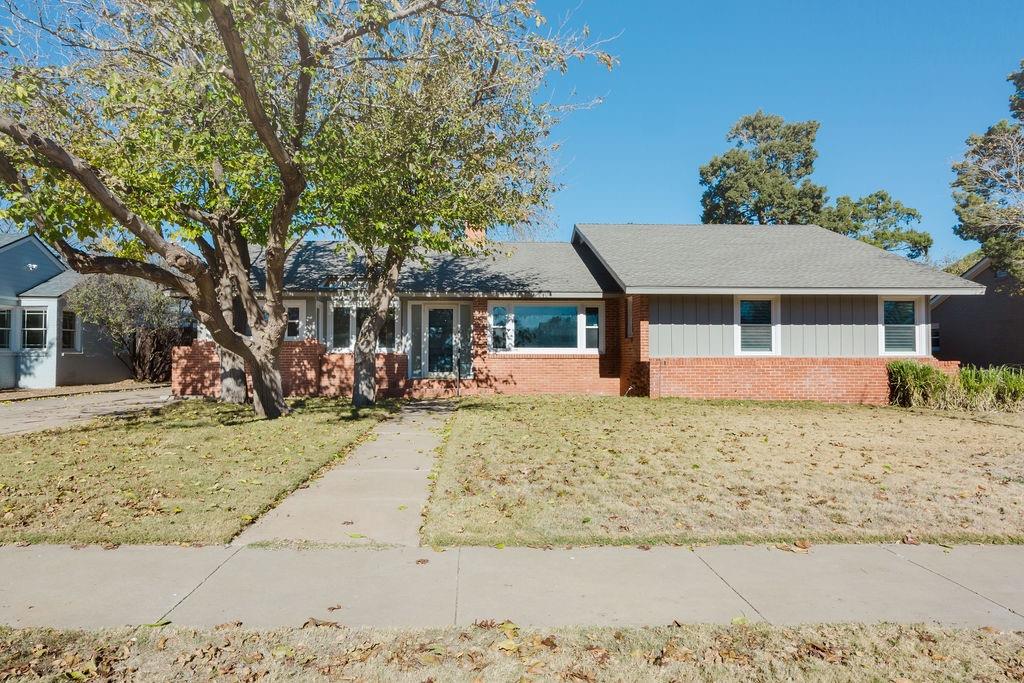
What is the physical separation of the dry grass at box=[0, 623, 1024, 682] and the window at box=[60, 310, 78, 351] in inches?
859

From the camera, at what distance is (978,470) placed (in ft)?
24.1

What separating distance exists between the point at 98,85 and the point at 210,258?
381 centimetres

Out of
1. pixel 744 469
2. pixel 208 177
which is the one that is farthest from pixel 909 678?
pixel 208 177

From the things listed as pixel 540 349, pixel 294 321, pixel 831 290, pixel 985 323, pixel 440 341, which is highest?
pixel 831 290

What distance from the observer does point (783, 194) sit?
39.2 m

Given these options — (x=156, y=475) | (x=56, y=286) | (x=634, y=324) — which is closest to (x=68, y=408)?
(x=56, y=286)

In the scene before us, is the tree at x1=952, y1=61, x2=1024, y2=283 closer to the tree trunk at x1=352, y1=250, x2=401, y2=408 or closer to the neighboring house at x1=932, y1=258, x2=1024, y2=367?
the neighboring house at x1=932, y1=258, x2=1024, y2=367

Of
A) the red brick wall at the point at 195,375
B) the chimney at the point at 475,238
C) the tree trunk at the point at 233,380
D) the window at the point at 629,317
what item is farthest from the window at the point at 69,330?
the window at the point at 629,317

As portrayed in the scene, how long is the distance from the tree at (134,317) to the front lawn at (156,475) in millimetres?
10365

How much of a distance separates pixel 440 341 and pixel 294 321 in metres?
3.94

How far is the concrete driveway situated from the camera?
11563mm

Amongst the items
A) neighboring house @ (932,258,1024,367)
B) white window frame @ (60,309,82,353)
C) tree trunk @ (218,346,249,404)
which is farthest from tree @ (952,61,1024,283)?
white window frame @ (60,309,82,353)

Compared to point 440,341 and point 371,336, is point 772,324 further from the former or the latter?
point 371,336

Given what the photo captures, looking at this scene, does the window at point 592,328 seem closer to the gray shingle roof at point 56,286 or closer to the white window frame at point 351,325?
the white window frame at point 351,325
